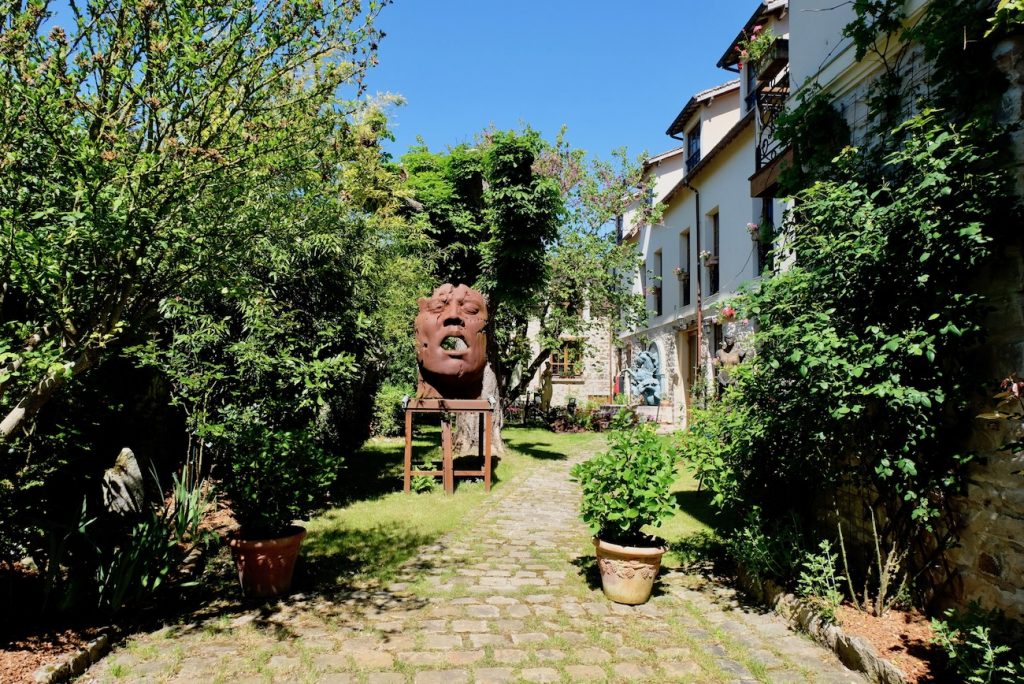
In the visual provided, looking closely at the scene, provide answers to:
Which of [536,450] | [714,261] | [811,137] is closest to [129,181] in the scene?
[811,137]

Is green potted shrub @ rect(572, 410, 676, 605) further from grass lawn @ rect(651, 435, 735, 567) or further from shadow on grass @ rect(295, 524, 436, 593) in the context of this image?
shadow on grass @ rect(295, 524, 436, 593)

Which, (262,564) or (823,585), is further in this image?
Result: (262,564)

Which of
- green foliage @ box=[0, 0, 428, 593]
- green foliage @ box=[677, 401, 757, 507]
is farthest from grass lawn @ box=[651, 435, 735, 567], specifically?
green foliage @ box=[0, 0, 428, 593]

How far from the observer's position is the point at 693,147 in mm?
16578

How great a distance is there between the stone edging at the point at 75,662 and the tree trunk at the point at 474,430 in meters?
7.22

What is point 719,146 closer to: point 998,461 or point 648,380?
point 648,380

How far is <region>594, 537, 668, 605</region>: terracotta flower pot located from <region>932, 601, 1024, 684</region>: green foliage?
1813mm

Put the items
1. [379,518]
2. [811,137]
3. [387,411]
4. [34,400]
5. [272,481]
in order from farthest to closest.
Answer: [387,411]
[379,518]
[811,137]
[272,481]
[34,400]

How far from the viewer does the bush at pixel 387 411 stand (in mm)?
13430

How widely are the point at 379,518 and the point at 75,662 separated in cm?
369

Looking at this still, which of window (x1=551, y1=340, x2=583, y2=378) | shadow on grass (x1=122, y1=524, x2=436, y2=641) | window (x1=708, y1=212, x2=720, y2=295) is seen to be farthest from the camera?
window (x1=551, y1=340, x2=583, y2=378)

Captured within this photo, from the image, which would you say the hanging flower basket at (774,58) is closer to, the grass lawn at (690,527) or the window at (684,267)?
the grass lawn at (690,527)

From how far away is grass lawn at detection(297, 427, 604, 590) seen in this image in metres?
5.28

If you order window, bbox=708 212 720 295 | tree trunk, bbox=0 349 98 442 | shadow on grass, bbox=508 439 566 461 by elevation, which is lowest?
shadow on grass, bbox=508 439 566 461
